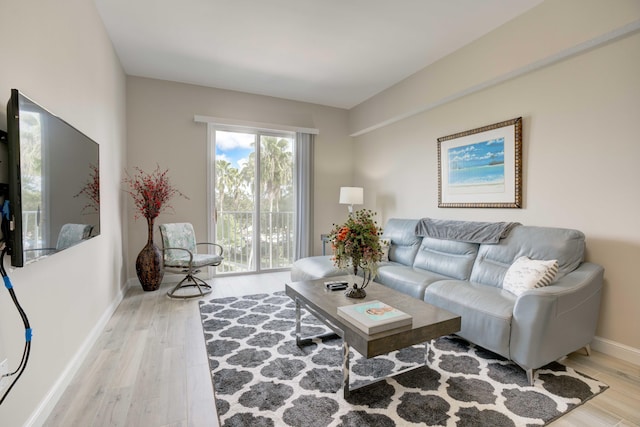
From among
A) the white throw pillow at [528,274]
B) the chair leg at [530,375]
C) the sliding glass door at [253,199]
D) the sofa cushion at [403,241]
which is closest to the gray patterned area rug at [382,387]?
the chair leg at [530,375]

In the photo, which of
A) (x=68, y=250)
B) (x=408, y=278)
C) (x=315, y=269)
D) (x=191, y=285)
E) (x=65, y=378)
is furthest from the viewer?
(x=191, y=285)

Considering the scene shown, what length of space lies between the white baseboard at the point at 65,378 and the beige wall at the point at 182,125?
168cm

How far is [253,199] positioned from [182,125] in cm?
150

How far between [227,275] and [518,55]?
454cm

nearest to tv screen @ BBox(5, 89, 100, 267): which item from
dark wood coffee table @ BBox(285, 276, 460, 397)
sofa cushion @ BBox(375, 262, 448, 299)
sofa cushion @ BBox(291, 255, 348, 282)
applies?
dark wood coffee table @ BBox(285, 276, 460, 397)

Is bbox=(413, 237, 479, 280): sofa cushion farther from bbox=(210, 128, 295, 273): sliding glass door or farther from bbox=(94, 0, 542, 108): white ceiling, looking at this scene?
bbox=(210, 128, 295, 273): sliding glass door

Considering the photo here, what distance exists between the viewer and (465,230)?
10.3 feet

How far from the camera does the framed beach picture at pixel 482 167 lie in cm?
297

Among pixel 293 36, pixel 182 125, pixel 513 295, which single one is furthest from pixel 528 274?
pixel 182 125

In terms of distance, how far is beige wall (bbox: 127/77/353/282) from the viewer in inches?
163

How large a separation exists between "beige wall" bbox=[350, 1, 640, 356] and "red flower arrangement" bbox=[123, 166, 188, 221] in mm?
3688

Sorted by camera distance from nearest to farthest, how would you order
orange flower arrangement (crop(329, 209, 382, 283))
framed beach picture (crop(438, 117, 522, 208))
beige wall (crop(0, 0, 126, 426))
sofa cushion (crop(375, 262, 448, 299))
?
beige wall (crop(0, 0, 126, 426)) < orange flower arrangement (crop(329, 209, 382, 283)) < sofa cushion (crop(375, 262, 448, 299)) < framed beach picture (crop(438, 117, 522, 208))

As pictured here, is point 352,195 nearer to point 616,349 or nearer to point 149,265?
point 149,265

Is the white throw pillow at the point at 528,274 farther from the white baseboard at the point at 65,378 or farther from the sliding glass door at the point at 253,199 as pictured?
the sliding glass door at the point at 253,199
